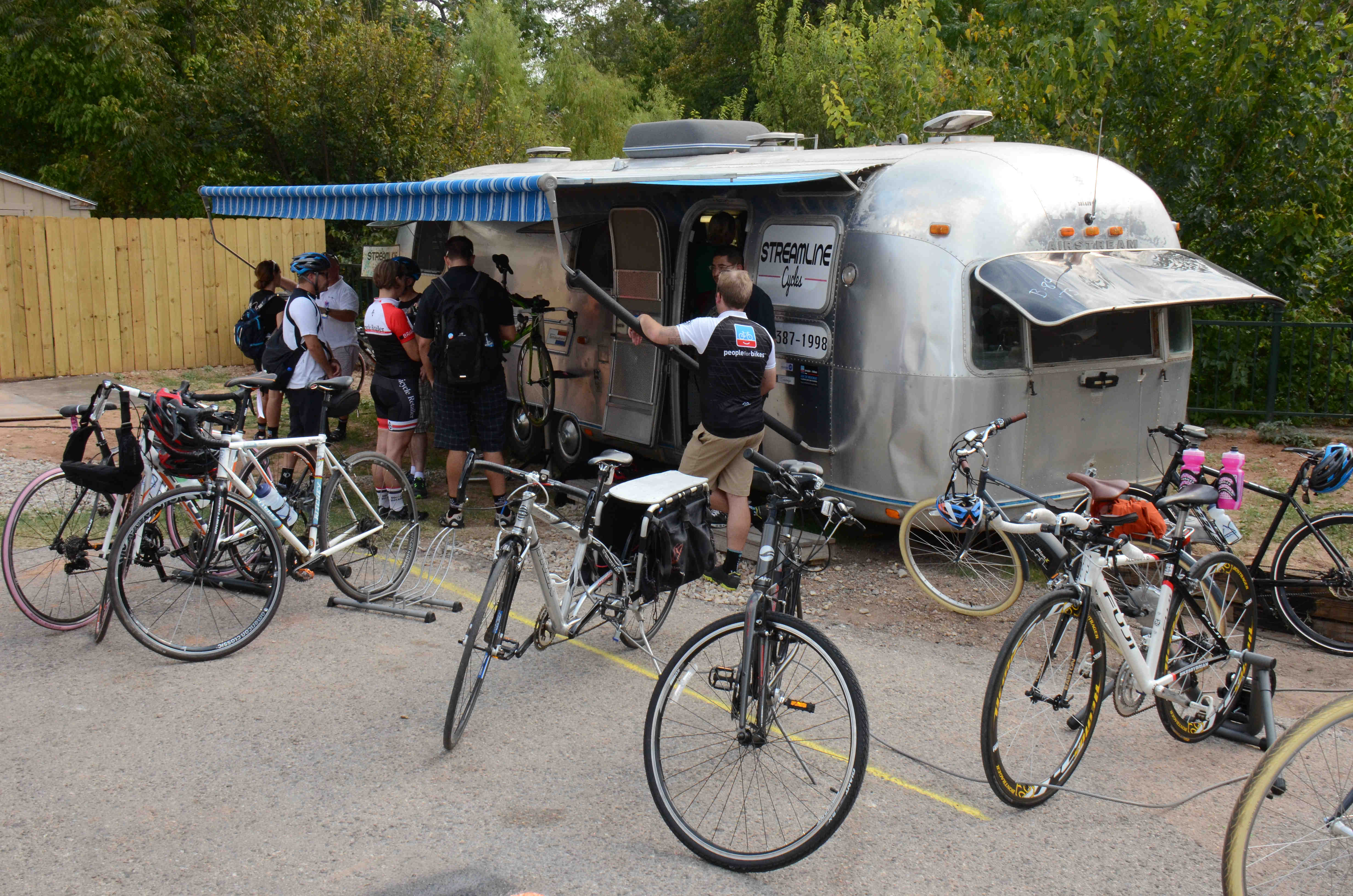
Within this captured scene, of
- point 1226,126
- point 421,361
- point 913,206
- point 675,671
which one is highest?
point 1226,126

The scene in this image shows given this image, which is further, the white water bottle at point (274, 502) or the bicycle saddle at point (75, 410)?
the white water bottle at point (274, 502)

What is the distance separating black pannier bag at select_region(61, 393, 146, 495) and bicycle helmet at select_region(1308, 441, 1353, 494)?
582cm

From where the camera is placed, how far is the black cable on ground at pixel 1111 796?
4.03 metres

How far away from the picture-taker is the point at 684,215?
8.04m

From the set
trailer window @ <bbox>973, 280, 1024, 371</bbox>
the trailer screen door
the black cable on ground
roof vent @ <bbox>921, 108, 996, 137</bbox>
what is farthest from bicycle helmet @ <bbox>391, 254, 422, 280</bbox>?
the black cable on ground

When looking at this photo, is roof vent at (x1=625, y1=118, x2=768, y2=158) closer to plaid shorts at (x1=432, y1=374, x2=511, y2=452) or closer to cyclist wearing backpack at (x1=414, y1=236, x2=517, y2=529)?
cyclist wearing backpack at (x1=414, y1=236, x2=517, y2=529)

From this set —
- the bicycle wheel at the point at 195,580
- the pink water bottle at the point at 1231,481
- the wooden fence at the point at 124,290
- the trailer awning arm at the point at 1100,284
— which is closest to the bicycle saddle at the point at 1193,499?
→ the pink water bottle at the point at 1231,481

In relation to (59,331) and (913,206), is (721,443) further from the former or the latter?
(59,331)

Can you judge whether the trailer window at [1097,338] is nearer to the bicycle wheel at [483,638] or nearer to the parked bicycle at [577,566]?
the parked bicycle at [577,566]

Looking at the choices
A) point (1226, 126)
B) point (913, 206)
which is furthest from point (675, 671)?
point (1226, 126)

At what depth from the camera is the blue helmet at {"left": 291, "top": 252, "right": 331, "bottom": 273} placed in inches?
322

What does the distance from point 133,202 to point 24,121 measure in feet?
14.4

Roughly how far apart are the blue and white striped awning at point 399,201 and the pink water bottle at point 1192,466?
375cm

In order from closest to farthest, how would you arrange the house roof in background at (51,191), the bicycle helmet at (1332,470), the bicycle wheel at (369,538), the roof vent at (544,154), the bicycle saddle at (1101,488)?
the bicycle saddle at (1101,488)
the bicycle helmet at (1332,470)
the bicycle wheel at (369,538)
the roof vent at (544,154)
the house roof in background at (51,191)
